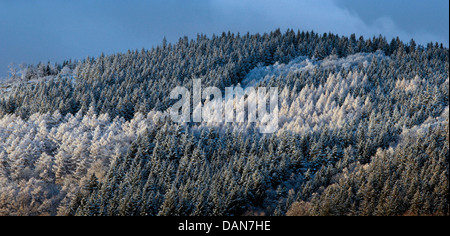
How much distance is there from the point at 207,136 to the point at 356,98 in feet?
143

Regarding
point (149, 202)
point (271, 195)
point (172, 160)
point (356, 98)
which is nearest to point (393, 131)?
point (356, 98)

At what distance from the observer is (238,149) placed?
296ft

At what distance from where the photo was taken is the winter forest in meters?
69.5

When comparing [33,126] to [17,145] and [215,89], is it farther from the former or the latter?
[215,89]

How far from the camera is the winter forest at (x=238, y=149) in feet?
228

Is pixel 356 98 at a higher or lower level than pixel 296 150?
higher
